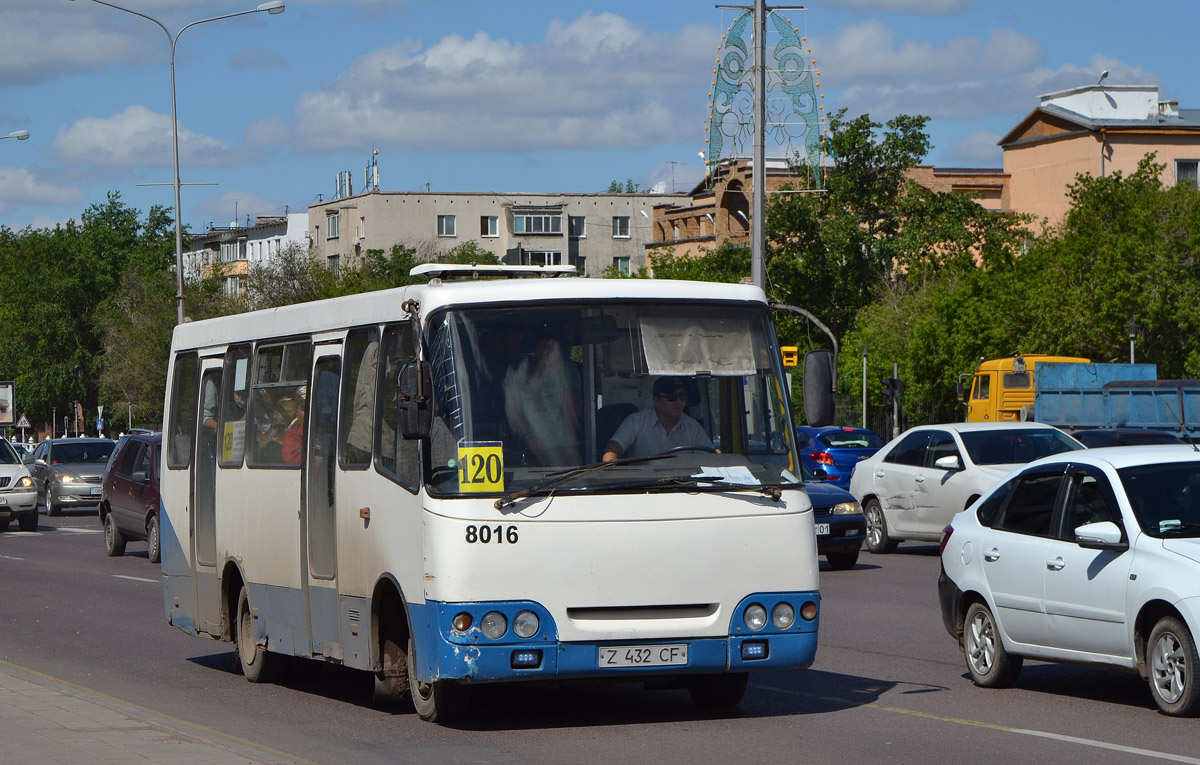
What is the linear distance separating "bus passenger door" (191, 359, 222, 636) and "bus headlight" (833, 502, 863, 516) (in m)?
10.3

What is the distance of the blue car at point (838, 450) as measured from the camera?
113ft

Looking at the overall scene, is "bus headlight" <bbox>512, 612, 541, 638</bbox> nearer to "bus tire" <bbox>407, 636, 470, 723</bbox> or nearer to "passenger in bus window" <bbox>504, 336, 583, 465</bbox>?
"bus tire" <bbox>407, 636, 470, 723</bbox>

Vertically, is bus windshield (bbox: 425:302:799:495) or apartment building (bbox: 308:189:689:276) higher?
apartment building (bbox: 308:189:689:276)

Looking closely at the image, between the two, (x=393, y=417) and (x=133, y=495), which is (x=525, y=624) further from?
(x=133, y=495)

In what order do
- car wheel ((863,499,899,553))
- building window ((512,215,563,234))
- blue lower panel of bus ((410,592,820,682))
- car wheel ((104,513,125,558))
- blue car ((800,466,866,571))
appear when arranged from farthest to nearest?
building window ((512,215,563,234)), car wheel ((104,513,125,558)), car wheel ((863,499,899,553)), blue car ((800,466,866,571)), blue lower panel of bus ((410,592,820,682))

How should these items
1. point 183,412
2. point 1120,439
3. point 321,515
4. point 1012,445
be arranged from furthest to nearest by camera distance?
point 1120,439, point 1012,445, point 183,412, point 321,515

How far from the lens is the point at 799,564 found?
9781 millimetres

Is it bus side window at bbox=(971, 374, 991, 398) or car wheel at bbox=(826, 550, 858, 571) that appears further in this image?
bus side window at bbox=(971, 374, 991, 398)

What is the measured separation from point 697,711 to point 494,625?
1.91 meters

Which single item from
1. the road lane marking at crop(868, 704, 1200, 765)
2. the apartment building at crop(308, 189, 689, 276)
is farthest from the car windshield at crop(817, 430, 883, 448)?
the apartment building at crop(308, 189, 689, 276)

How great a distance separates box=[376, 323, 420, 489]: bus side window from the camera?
977 centimetres

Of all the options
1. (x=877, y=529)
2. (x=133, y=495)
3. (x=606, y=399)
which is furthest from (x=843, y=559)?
(x=606, y=399)

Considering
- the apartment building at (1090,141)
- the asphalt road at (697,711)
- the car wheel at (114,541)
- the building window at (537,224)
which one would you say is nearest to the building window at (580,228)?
the building window at (537,224)

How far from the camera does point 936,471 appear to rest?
23.3 meters
